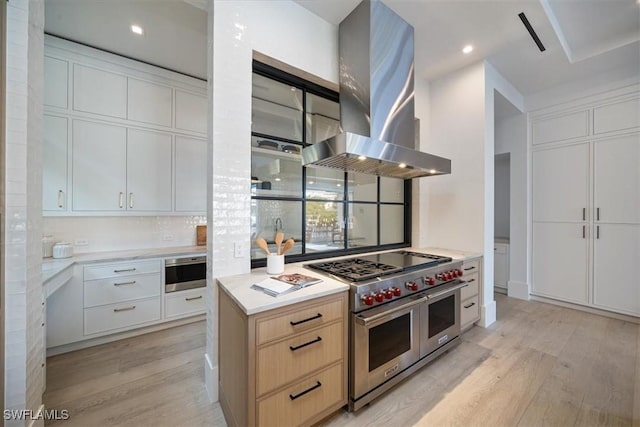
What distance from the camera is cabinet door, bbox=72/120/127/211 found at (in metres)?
2.51

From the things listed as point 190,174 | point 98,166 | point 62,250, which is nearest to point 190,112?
point 190,174

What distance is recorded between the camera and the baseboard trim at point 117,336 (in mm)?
2215

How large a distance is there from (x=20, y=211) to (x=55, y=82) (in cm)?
202

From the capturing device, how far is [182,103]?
3.08m

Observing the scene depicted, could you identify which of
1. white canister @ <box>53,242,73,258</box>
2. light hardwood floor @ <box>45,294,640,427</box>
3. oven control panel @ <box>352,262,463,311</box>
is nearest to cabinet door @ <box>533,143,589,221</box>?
light hardwood floor @ <box>45,294,640,427</box>

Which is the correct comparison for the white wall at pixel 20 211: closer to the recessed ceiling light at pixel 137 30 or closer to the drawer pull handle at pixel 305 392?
the recessed ceiling light at pixel 137 30

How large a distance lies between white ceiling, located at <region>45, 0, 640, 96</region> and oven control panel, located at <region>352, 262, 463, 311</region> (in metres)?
2.24

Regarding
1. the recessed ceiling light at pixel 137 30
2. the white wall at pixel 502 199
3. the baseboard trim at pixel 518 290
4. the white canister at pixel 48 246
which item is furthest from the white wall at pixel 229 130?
the white wall at pixel 502 199

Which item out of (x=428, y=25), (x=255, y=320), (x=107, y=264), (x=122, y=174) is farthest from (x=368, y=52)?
(x=107, y=264)

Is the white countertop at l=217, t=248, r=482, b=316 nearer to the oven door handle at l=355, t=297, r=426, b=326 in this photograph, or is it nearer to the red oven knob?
the oven door handle at l=355, t=297, r=426, b=326

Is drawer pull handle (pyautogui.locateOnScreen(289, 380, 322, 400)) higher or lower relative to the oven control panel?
lower

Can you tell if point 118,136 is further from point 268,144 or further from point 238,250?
point 238,250

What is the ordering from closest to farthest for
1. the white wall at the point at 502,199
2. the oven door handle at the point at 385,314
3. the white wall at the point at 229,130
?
1. the oven door handle at the point at 385,314
2. the white wall at the point at 229,130
3. the white wall at the point at 502,199

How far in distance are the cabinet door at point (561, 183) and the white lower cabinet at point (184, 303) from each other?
472 centimetres
